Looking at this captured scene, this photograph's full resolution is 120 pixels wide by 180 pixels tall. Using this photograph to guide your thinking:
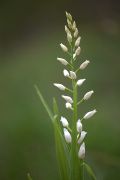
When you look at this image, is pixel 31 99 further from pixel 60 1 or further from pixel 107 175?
pixel 60 1

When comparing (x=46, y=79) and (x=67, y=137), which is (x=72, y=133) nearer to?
(x=67, y=137)

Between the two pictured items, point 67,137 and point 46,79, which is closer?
point 67,137

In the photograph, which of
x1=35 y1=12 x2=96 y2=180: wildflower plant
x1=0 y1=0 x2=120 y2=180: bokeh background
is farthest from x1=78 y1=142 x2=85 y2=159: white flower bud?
x1=0 y1=0 x2=120 y2=180: bokeh background

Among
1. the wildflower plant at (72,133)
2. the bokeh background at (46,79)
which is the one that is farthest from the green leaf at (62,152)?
the bokeh background at (46,79)

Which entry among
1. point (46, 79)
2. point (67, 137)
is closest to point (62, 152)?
point (67, 137)

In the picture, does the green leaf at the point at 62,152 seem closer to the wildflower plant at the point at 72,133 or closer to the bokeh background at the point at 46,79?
the wildflower plant at the point at 72,133

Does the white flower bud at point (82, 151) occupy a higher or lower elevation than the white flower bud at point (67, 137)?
lower

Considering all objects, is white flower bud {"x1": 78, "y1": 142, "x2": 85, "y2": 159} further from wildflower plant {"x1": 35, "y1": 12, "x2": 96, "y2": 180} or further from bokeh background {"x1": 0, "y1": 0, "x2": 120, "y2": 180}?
bokeh background {"x1": 0, "y1": 0, "x2": 120, "y2": 180}

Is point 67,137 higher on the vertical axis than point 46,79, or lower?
lower
